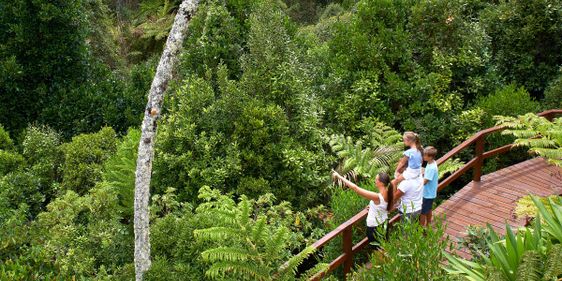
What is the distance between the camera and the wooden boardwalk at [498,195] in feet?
25.1

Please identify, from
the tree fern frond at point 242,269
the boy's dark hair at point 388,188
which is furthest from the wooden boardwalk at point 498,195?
the tree fern frond at point 242,269

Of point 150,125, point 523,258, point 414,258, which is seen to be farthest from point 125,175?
point 523,258

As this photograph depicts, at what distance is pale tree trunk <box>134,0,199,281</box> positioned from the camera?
18.6ft

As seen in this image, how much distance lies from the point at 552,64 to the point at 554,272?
9801 millimetres

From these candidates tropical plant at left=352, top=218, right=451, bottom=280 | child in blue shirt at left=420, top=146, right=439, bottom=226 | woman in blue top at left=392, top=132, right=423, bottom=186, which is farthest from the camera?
child in blue shirt at left=420, top=146, right=439, bottom=226

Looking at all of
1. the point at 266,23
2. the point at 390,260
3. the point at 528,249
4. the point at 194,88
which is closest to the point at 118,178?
the point at 194,88

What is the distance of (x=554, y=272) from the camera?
14.3ft

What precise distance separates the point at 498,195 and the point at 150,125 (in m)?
5.60

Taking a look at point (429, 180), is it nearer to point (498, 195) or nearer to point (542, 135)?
point (498, 195)

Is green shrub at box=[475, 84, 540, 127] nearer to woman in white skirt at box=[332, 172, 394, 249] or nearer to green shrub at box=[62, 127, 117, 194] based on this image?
woman in white skirt at box=[332, 172, 394, 249]

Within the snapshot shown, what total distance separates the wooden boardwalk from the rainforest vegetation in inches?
28.6

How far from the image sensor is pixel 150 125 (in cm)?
584

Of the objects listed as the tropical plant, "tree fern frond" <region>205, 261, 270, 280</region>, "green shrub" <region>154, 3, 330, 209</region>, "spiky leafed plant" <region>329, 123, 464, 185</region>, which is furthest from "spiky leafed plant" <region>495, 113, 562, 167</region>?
"tree fern frond" <region>205, 261, 270, 280</region>

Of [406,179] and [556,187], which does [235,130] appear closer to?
[406,179]
